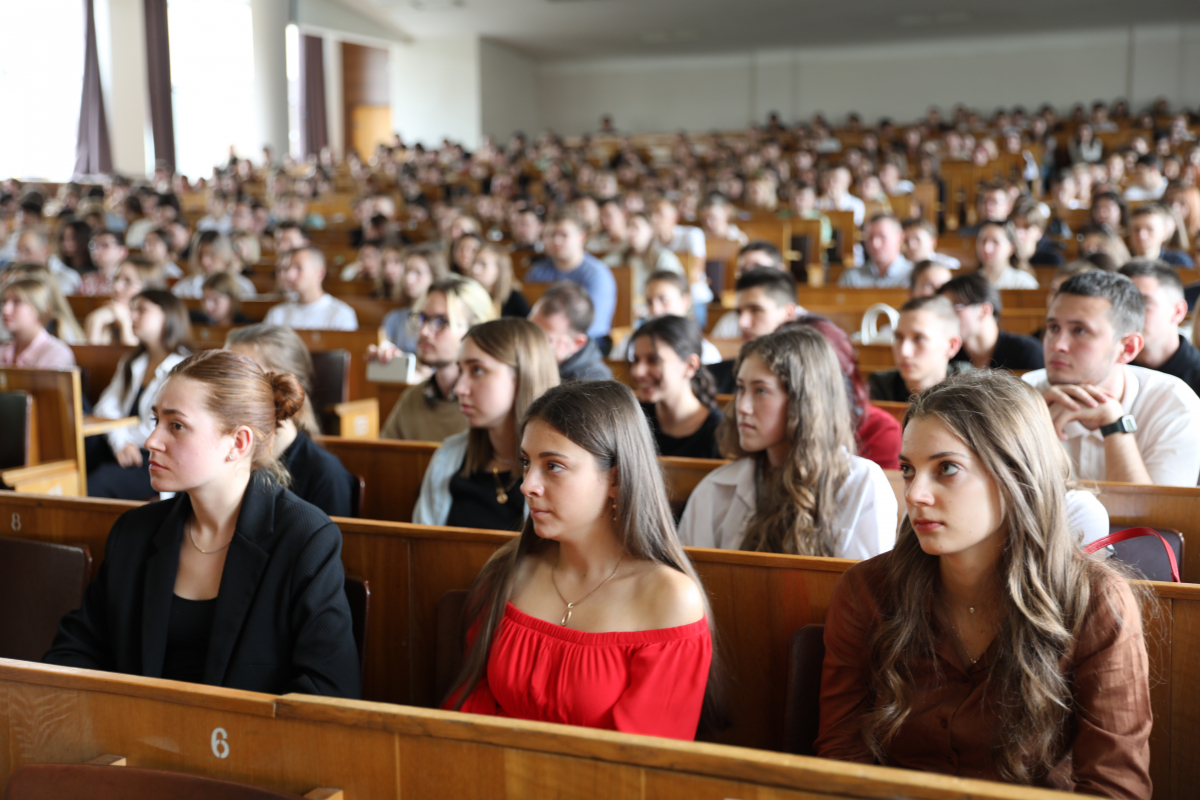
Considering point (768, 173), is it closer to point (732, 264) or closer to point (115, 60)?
point (732, 264)

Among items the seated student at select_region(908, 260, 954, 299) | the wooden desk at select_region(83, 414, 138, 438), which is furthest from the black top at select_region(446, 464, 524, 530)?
the seated student at select_region(908, 260, 954, 299)

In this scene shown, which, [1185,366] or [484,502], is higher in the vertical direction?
[1185,366]

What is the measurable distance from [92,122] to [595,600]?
44.9ft

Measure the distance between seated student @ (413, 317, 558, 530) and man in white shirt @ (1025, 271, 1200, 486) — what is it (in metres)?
1.18

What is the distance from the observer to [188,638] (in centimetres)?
162

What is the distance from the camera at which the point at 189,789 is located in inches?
42.9

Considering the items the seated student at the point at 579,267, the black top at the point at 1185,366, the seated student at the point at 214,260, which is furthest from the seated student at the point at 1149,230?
the seated student at the point at 214,260

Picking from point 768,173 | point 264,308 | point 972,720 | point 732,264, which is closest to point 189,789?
point 972,720

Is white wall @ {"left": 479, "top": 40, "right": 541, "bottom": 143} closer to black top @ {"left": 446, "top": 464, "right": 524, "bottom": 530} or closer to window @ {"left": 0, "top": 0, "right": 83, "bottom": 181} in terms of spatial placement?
window @ {"left": 0, "top": 0, "right": 83, "bottom": 181}

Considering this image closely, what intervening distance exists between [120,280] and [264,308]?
716 millimetres

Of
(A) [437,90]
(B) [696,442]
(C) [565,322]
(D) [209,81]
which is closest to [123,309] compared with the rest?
(C) [565,322]

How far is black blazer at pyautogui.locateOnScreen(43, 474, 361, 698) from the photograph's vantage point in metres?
1.54

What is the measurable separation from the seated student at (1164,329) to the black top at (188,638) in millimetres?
2410

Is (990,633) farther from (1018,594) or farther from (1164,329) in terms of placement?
(1164,329)
